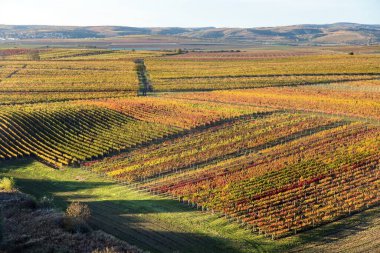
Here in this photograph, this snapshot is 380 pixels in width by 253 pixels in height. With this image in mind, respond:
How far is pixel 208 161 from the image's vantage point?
50125 millimetres

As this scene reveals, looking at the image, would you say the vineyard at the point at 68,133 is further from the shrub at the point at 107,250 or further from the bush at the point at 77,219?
the shrub at the point at 107,250

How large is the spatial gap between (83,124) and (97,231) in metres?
34.8

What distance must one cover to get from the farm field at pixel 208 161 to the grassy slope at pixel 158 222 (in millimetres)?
92

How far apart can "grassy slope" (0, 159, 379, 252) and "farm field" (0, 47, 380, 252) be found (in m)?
0.09

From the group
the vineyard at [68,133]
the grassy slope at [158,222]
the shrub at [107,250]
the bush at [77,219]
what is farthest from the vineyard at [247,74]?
the shrub at [107,250]

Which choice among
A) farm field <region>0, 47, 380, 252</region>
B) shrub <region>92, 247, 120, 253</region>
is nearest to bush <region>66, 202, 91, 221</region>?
farm field <region>0, 47, 380, 252</region>

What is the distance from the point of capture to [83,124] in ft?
215

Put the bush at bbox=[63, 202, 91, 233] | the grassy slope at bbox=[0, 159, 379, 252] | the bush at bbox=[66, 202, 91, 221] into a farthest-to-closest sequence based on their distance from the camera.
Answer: the bush at bbox=[66, 202, 91, 221] → the grassy slope at bbox=[0, 159, 379, 252] → the bush at bbox=[63, 202, 91, 233]

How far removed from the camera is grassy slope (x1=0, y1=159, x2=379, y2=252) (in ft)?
107

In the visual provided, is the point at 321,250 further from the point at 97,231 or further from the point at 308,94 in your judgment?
the point at 308,94

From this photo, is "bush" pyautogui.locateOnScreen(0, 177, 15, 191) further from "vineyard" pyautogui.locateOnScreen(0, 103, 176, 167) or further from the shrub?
the shrub

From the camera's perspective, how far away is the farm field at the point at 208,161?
114 feet

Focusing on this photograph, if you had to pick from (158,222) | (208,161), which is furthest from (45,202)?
(208,161)

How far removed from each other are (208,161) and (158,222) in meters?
15.2
